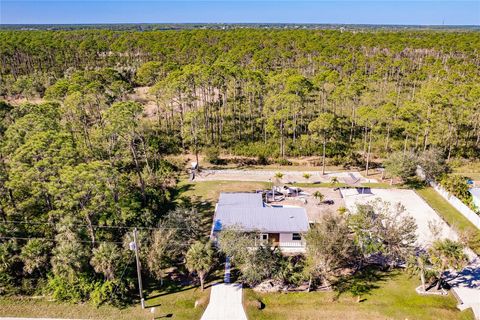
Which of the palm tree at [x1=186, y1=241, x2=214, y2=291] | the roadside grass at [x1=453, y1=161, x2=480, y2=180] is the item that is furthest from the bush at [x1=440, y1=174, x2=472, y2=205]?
the palm tree at [x1=186, y1=241, x2=214, y2=291]

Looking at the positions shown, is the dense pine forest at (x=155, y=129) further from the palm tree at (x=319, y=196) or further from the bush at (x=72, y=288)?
the palm tree at (x=319, y=196)

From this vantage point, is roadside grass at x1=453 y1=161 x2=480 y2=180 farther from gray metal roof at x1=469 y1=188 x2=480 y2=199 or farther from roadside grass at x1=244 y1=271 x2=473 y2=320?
roadside grass at x1=244 y1=271 x2=473 y2=320

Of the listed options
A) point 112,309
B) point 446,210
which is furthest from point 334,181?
point 112,309

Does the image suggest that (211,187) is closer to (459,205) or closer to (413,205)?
(413,205)

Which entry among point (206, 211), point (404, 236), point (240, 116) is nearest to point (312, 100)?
point (240, 116)

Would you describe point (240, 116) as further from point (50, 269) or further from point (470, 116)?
point (50, 269)

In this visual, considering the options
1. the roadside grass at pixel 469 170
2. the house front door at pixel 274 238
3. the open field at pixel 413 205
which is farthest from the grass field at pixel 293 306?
the roadside grass at pixel 469 170
